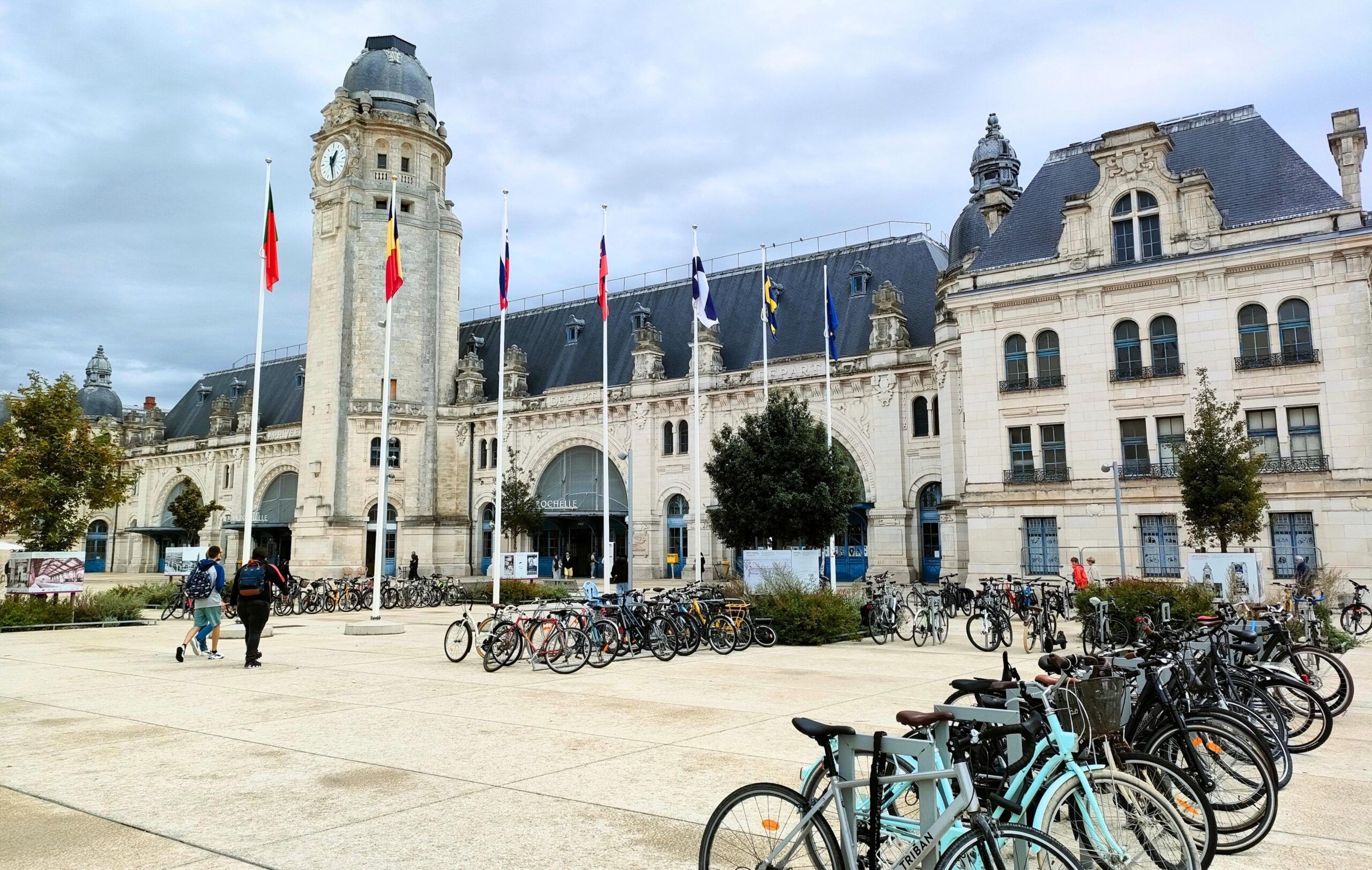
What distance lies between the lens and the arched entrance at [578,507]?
48.7 m

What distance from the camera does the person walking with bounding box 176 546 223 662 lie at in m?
15.6

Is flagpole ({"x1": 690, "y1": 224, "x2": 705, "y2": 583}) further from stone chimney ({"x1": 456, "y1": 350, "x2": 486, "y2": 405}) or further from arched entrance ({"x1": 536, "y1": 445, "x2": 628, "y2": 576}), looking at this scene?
stone chimney ({"x1": 456, "y1": 350, "x2": 486, "y2": 405})

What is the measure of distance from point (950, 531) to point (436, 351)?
3058cm

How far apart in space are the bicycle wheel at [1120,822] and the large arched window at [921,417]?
35994mm

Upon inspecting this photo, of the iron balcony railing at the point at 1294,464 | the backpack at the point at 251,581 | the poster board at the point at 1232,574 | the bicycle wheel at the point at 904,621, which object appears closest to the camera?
the backpack at the point at 251,581

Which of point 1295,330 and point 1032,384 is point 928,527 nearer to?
point 1032,384

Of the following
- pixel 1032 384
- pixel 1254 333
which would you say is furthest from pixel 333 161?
pixel 1254 333

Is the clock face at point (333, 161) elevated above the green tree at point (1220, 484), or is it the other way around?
the clock face at point (333, 161)

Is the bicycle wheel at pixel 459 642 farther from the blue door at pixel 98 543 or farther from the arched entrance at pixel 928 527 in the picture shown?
the blue door at pixel 98 543

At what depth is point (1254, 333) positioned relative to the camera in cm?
2909

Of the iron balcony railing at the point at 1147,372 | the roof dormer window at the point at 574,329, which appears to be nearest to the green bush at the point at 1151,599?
the iron balcony railing at the point at 1147,372

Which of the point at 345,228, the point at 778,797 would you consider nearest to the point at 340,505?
the point at 345,228

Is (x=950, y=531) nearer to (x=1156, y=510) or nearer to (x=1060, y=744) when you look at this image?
(x=1156, y=510)

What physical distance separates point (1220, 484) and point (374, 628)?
2058 centimetres
